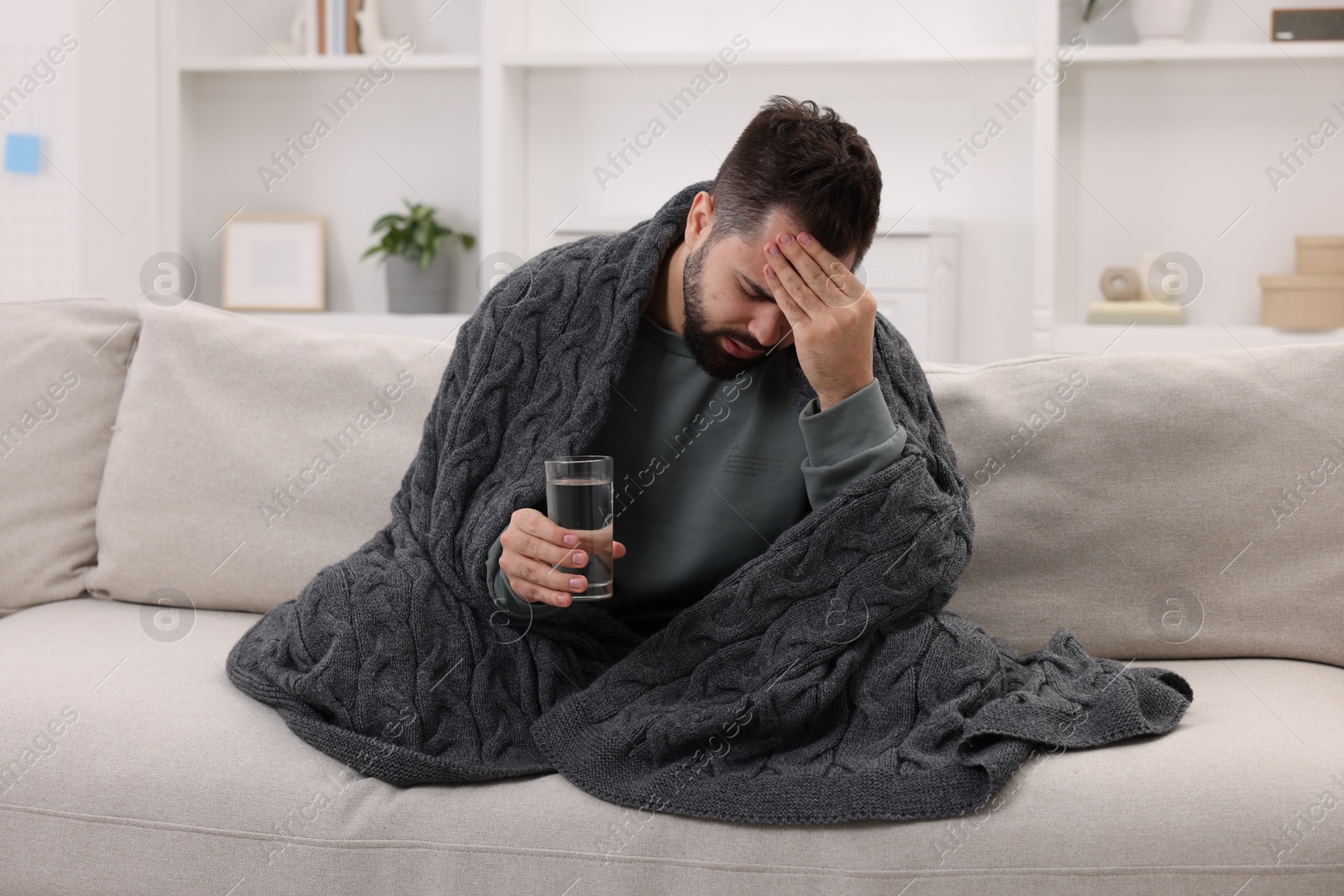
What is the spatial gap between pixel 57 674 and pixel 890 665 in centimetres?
104

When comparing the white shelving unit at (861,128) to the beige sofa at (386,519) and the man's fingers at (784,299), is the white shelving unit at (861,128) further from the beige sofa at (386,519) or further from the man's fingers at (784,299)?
the man's fingers at (784,299)

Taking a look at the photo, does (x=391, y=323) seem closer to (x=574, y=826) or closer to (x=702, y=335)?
(x=702, y=335)

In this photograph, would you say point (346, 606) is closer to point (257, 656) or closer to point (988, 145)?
point (257, 656)

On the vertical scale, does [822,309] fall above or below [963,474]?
above

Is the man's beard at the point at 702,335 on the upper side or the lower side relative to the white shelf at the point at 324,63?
lower

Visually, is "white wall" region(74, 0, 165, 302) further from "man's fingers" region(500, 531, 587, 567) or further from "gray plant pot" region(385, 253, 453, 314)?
"man's fingers" region(500, 531, 587, 567)

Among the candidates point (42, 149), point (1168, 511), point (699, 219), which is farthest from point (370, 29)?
point (1168, 511)

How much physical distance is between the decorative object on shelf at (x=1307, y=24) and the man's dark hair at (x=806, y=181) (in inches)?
84.2

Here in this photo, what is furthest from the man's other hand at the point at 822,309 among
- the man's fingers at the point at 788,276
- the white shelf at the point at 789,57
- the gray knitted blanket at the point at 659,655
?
the white shelf at the point at 789,57

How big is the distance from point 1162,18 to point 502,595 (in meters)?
2.50

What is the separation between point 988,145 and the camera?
3.12 metres

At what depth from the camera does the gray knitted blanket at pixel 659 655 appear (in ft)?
3.93

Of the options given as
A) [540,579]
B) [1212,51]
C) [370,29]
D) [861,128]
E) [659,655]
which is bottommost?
[659,655]

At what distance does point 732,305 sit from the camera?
53.8 inches
